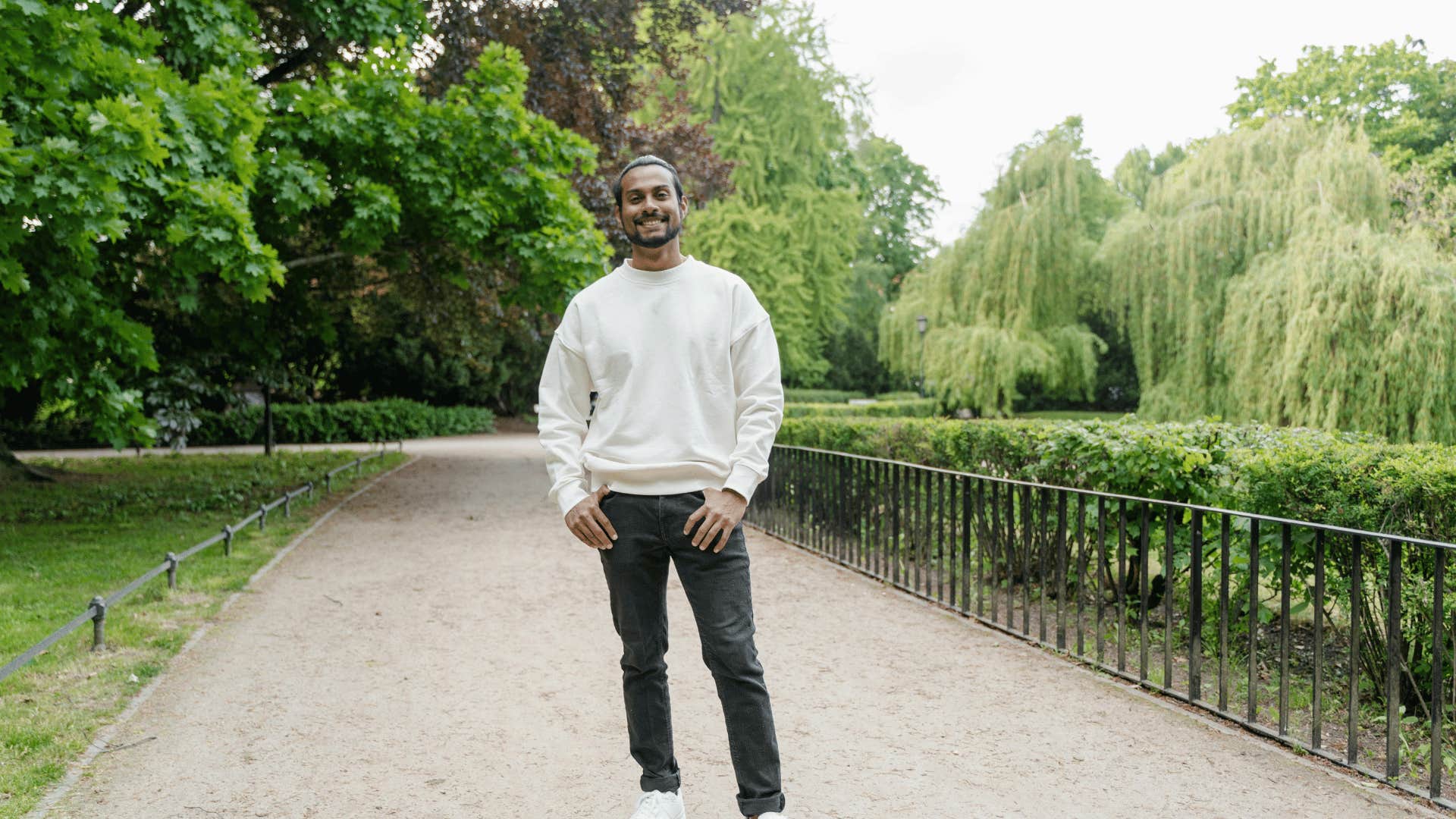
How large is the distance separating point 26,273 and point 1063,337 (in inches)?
800

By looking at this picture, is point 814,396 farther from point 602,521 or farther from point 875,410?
point 602,521

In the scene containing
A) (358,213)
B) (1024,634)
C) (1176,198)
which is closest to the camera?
(1024,634)

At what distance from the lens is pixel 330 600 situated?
297 inches

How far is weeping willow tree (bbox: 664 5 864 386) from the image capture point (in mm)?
29266

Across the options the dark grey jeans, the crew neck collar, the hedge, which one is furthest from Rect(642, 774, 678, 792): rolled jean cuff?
the hedge

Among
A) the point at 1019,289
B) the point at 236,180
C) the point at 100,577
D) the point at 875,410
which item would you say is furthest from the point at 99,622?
the point at 1019,289

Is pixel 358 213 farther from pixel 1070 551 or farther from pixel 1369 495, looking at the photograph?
pixel 1369 495

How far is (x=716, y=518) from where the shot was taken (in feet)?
9.46

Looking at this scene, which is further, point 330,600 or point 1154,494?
point 330,600

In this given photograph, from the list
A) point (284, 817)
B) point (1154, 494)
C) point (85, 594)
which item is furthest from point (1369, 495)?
point (85, 594)

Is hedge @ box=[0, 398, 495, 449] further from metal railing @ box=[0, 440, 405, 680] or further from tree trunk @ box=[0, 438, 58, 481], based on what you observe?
metal railing @ box=[0, 440, 405, 680]

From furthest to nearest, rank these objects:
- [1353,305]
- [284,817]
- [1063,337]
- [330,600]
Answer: [1063,337] < [1353,305] < [330,600] < [284,817]

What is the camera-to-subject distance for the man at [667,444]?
297 centimetres

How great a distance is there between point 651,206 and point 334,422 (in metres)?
32.5
